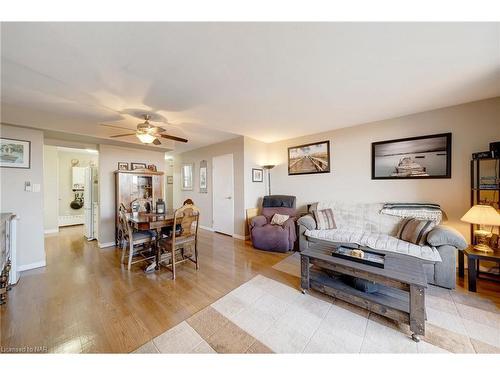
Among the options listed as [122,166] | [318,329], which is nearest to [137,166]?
[122,166]

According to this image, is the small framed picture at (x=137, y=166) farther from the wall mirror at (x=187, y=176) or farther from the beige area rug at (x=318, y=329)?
the beige area rug at (x=318, y=329)

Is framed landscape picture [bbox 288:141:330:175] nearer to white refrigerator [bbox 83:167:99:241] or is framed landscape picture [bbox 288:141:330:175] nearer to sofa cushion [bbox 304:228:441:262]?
sofa cushion [bbox 304:228:441:262]

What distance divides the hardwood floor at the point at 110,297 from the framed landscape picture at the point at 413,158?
150cm

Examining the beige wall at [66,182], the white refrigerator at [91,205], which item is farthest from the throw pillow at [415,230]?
the beige wall at [66,182]

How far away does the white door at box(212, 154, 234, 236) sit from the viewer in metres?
4.34

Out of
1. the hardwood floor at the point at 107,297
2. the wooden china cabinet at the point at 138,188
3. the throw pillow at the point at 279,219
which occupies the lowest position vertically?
the hardwood floor at the point at 107,297

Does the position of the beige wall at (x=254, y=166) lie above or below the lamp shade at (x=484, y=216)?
above

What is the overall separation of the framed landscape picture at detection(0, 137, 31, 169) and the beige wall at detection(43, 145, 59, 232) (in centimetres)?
Result: 299

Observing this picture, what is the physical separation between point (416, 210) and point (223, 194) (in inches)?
142

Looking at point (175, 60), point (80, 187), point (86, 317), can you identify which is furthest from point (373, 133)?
point (80, 187)

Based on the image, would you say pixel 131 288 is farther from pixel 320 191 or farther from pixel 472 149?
pixel 472 149

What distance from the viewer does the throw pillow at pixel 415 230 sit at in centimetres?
228

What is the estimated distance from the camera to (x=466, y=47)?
4.69 ft

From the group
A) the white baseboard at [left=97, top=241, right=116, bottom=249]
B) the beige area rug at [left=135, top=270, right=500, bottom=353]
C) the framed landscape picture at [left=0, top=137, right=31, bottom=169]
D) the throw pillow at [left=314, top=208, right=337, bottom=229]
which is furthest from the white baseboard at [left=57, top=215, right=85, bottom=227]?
the throw pillow at [left=314, top=208, right=337, bottom=229]
